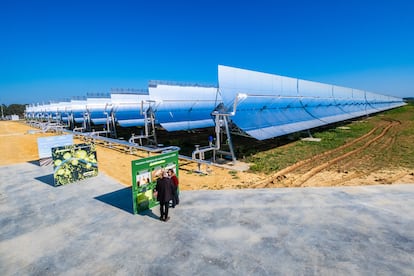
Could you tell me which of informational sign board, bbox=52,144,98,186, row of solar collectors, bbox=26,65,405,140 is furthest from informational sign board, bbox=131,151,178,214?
row of solar collectors, bbox=26,65,405,140

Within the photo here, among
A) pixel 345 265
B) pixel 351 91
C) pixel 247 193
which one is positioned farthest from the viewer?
pixel 351 91

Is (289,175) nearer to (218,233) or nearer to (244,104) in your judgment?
(244,104)

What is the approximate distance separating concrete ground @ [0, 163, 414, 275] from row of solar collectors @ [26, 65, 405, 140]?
5.15 meters

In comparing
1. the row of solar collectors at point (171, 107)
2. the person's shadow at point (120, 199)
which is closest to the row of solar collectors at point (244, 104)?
the row of solar collectors at point (171, 107)

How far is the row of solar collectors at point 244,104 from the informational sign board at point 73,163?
6801 millimetres

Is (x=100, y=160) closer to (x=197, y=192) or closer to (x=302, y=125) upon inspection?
(x=197, y=192)

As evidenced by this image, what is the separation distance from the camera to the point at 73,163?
953 centimetres

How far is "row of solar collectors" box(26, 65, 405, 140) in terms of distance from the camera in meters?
12.3

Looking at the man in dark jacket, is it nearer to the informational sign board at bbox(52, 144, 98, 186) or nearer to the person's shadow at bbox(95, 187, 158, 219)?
the person's shadow at bbox(95, 187, 158, 219)

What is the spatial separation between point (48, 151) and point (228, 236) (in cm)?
1177

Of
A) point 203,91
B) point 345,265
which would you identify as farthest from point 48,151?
point 203,91

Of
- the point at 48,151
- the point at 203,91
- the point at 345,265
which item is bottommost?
the point at 345,265

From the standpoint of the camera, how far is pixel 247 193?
319 inches

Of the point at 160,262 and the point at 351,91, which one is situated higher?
the point at 351,91
